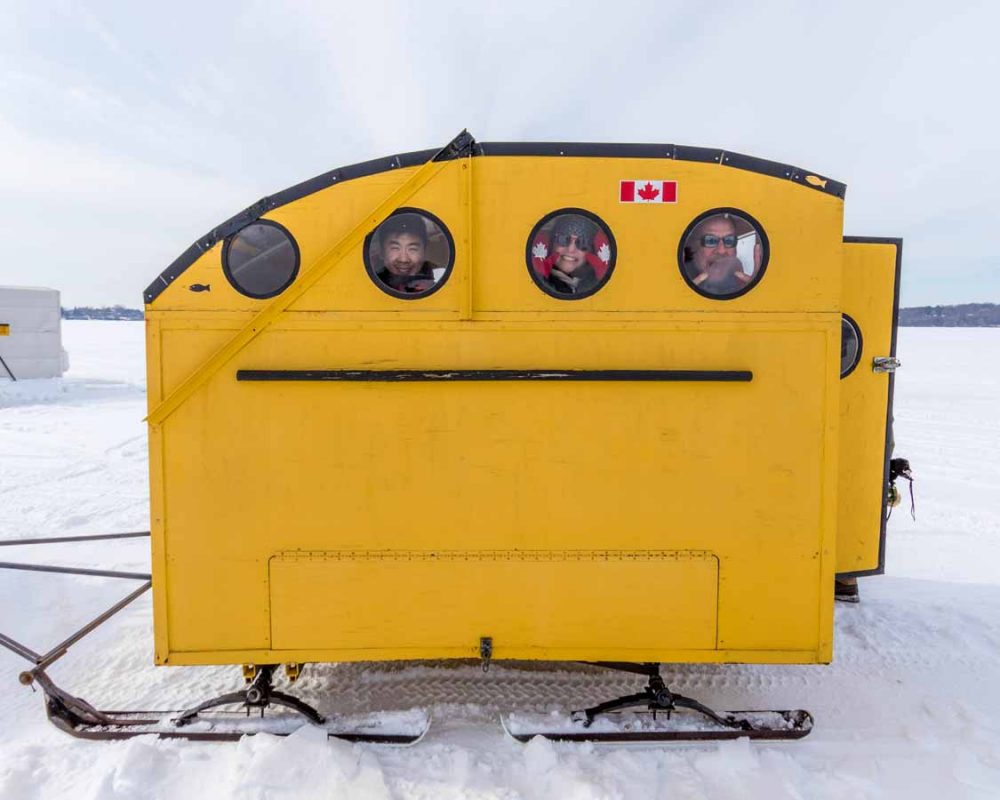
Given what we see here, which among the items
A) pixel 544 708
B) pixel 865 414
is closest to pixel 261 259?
pixel 544 708

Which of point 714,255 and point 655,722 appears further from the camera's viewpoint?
point 655,722

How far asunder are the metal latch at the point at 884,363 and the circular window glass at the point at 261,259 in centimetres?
311

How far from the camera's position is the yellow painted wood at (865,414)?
10.9ft

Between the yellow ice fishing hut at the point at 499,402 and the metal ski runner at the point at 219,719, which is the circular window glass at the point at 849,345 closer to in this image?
the yellow ice fishing hut at the point at 499,402

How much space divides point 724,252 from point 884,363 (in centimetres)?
127

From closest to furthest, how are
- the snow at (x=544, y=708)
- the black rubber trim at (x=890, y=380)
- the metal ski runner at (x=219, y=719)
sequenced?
1. the snow at (x=544, y=708)
2. the metal ski runner at (x=219, y=719)
3. the black rubber trim at (x=890, y=380)

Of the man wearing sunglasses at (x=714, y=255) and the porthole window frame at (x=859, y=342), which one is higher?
the man wearing sunglasses at (x=714, y=255)

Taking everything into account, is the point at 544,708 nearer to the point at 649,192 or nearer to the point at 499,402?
the point at 499,402

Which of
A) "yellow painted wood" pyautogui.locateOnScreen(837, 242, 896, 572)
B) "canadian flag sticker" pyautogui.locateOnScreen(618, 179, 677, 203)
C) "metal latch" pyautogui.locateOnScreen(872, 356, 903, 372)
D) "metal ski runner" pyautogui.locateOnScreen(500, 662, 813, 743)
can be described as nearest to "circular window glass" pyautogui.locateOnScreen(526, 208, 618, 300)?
"canadian flag sticker" pyautogui.locateOnScreen(618, 179, 677, 203)

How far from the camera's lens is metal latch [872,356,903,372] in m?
3.37

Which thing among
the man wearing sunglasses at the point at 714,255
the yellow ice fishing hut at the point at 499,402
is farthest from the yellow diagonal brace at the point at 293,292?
the man wearing sunglasses at the point at 714,255

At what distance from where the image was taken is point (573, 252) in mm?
2875

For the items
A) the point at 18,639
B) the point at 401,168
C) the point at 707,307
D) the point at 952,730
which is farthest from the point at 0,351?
the point at 952,730

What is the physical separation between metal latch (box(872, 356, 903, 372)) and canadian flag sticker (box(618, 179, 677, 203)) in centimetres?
155
